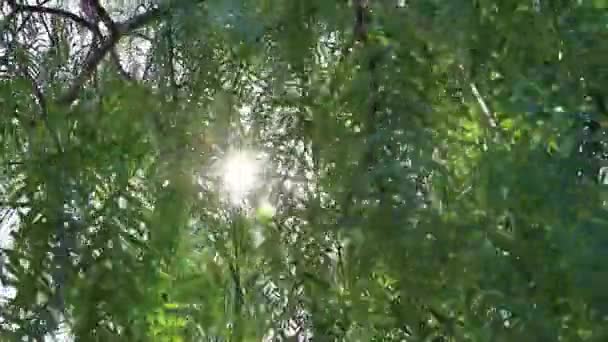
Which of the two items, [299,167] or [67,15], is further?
[67,15]

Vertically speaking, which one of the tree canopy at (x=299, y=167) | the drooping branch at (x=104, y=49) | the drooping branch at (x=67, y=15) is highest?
the drooping branch at (x=67, y=15)

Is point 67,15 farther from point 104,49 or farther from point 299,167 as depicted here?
point 299,167

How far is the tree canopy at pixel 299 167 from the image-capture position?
80 cm

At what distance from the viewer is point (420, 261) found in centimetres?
86

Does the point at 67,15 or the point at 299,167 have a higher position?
the point at 67,15

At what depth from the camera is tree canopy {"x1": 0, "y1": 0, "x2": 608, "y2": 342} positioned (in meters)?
0.80

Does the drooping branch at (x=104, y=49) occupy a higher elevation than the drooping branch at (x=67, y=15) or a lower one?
lower

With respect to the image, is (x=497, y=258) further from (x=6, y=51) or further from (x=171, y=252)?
(x=6, y=51)

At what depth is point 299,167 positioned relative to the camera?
1.06m

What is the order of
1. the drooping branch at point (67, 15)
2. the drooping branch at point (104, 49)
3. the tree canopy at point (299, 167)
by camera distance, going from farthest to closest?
the drooping branch at point (67, 15), the drooping branch at point (104, 49), the tree canopy at point (299, 167)

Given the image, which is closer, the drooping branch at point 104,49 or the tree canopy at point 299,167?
the tree canopy at point 299,167

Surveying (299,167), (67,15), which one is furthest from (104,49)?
Result: (299,167)

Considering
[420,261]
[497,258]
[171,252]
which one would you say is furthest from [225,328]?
[497,258]

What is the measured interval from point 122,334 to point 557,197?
48 cm
